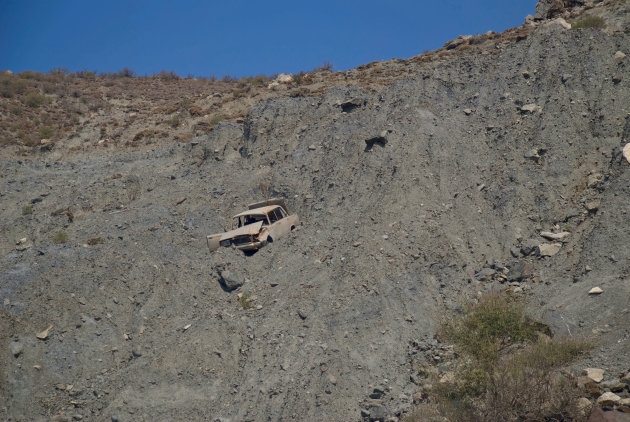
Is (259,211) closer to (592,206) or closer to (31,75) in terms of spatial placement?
(592,206)

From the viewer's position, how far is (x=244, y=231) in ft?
54.4

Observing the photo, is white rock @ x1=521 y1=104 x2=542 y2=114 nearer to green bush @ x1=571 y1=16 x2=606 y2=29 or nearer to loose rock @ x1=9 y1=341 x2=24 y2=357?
green bush @ x1=571 y1=16 x2=606 y2=29

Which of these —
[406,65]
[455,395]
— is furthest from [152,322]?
[406,65]

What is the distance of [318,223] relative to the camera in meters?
16.8

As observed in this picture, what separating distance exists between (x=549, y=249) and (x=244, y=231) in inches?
341

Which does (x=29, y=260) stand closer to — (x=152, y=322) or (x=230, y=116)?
(x=152, y=322)

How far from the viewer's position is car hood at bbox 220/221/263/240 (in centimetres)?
1645

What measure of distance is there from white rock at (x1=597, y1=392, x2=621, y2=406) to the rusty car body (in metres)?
10.1

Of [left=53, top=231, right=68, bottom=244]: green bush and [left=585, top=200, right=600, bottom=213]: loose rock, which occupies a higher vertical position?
[left=53, top=231, right=68, bottom=244]: green bush

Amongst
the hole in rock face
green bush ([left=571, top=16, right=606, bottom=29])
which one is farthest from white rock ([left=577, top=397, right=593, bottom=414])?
green bush ([left=571, top=16, right=606, bottom=29])

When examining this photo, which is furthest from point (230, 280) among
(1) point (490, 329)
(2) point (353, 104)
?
(2) point (353, 104)

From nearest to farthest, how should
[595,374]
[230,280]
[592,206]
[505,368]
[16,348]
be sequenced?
[595,374]
[505,368]
[16,348]
[592,206]
[230,280]

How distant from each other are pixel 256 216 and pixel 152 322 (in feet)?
16.6

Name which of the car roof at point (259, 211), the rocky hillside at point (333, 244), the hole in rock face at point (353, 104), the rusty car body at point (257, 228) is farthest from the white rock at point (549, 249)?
the hole in rock face at point (353, 104)
